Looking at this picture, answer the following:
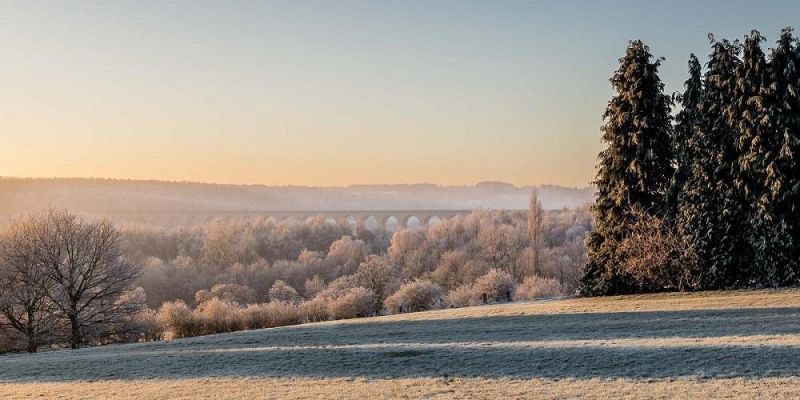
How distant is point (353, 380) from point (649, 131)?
30827 mm

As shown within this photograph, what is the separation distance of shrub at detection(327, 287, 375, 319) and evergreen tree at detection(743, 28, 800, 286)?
123ft

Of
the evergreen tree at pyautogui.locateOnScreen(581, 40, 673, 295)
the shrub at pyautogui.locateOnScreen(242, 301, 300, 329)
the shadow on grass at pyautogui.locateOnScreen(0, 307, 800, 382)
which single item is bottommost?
the shrub at pyautogui.locateOnScreen(242, 301, 300, 329)

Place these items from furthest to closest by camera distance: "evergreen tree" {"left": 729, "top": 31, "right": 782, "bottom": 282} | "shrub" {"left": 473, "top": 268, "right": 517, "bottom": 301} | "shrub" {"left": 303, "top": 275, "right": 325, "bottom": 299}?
"shrub" {"left": 303, "top": 275, "right": 325, "bottom": 299}
"shrub" {"left": 473, "top": 268, "right": 517, "bottom": 301}
"evergreen tree" {"left": 729, "top": 31, "right": 782, "bottom": 282}

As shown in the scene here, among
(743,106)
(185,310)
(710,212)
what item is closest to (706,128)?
(743,106)

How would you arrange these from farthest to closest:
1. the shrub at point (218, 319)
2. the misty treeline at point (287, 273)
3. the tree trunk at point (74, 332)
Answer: the shrub at point (218, 319), the misty treeline at point (287, 273), the tree trunk at point (74, 332)

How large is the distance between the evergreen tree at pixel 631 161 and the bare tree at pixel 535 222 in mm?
33043

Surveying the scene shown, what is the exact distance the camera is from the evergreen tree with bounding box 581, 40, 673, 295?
142ft

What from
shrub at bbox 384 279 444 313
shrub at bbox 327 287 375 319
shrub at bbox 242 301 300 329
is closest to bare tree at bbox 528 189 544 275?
shrub at bbox 384 279 444 313

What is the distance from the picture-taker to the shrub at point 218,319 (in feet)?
200

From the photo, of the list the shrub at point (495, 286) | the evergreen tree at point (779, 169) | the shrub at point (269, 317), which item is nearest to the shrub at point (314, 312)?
the shrub at point (269, 317)

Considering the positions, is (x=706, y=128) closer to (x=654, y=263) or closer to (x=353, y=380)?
(x=654, y=263)

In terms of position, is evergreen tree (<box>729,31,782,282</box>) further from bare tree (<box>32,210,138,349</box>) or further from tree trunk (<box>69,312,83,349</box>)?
tree trunk (<box>69,312,83,349</box>)

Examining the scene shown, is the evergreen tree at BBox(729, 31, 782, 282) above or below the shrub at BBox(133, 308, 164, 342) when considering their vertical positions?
above

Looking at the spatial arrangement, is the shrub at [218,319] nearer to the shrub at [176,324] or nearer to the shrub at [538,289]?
the shrub at [176,324]
